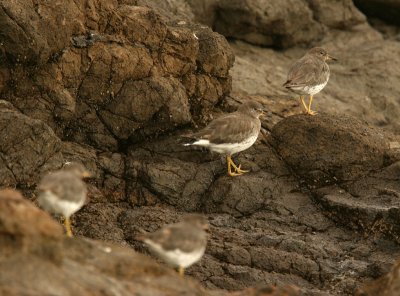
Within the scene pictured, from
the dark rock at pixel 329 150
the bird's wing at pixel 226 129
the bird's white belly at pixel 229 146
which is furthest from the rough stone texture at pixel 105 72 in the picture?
the dark rock at pixel 329 150

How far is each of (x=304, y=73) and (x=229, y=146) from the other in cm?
320

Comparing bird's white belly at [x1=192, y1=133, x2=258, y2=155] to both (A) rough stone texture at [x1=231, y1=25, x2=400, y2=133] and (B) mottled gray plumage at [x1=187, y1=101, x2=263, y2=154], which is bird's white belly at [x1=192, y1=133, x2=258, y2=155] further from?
(A) rough stone texture at [x1=231, y1=25, x2=400, y2=133]

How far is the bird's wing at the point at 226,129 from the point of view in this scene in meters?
17.2

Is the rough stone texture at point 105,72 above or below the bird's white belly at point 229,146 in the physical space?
above

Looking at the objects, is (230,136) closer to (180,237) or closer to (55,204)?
(180,237)

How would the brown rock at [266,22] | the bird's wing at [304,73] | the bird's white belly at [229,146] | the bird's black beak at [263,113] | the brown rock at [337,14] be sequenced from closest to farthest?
1. the bird's white belly at [229,146]
2. the bird's black beak at [263,113]
3. the bird's wing at [304,73]
4. the brown rock at [266,22]
5. the brown rock at [337,14]

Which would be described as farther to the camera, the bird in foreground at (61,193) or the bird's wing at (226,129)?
the bird's wing at (226,129)

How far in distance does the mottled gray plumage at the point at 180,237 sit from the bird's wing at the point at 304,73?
732cm

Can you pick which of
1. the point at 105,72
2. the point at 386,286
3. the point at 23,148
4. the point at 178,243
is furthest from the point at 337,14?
the point at 178,243

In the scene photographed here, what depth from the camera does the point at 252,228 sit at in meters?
16.3

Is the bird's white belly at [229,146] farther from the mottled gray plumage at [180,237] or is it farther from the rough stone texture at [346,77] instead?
the mottled gray plumage at [180,237]

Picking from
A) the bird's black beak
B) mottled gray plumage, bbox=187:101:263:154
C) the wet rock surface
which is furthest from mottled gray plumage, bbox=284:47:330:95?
mottled gray plumage, bbox=187:101:263:154

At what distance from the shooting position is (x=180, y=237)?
12.2m

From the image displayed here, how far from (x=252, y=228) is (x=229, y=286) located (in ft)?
6.89
